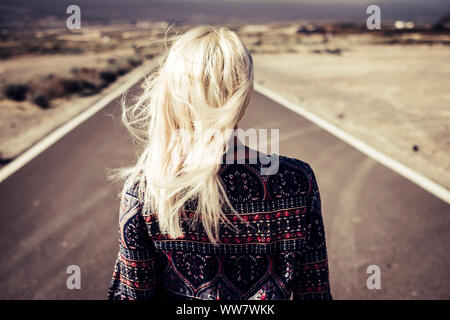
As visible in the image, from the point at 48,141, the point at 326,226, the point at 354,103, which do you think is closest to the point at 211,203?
the point at 326,226

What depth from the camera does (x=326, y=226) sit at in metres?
3.99

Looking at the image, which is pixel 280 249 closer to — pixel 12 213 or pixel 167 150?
pixel 167 150

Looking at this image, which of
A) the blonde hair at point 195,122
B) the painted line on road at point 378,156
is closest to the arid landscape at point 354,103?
the painted line on road at point 378,156

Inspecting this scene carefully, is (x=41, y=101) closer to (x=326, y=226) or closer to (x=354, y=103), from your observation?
(x=354, y=103)

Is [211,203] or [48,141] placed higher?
[211,203]

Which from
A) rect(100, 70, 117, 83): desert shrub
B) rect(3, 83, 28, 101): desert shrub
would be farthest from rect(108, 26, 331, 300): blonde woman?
rect(100, 70, 117, 83): desert shrub

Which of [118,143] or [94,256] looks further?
[118,143]

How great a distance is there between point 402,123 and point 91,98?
1031cm

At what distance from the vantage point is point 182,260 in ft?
4.70

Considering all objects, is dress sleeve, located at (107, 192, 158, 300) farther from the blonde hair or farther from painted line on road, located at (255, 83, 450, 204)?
painted line on road, located at (255, 83, 450, 204)

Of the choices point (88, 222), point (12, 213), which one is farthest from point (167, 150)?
point (12, 213)

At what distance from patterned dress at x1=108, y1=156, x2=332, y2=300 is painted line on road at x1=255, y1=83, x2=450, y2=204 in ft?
12.9

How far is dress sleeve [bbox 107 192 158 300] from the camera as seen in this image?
4.35ft

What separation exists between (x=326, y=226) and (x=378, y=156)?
2556mm
